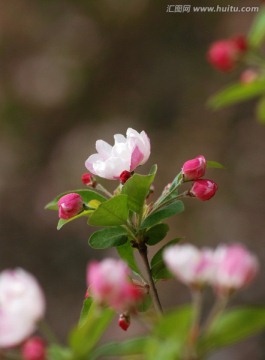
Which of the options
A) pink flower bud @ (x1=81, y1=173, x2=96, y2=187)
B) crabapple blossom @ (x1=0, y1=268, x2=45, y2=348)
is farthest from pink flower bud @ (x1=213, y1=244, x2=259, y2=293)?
pink flower bud @ (x1=81, y1=173, x2=96, y2=187)

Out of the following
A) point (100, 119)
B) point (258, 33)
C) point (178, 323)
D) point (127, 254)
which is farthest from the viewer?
point (100, 119)

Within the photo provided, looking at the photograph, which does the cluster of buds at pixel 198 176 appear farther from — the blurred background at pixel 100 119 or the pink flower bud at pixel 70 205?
the blurred background at pixel 100 119

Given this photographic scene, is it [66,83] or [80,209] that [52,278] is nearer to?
[66,83]

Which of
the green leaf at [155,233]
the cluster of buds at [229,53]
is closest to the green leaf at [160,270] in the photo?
the green leaf at [155,233]

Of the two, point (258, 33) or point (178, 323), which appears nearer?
point (178, 323)

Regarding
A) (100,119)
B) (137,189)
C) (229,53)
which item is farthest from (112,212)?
(100,119)

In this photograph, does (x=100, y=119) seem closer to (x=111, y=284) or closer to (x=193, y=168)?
(x=193, y=168)

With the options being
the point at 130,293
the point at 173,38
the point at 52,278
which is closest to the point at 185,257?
the point at 130,293
